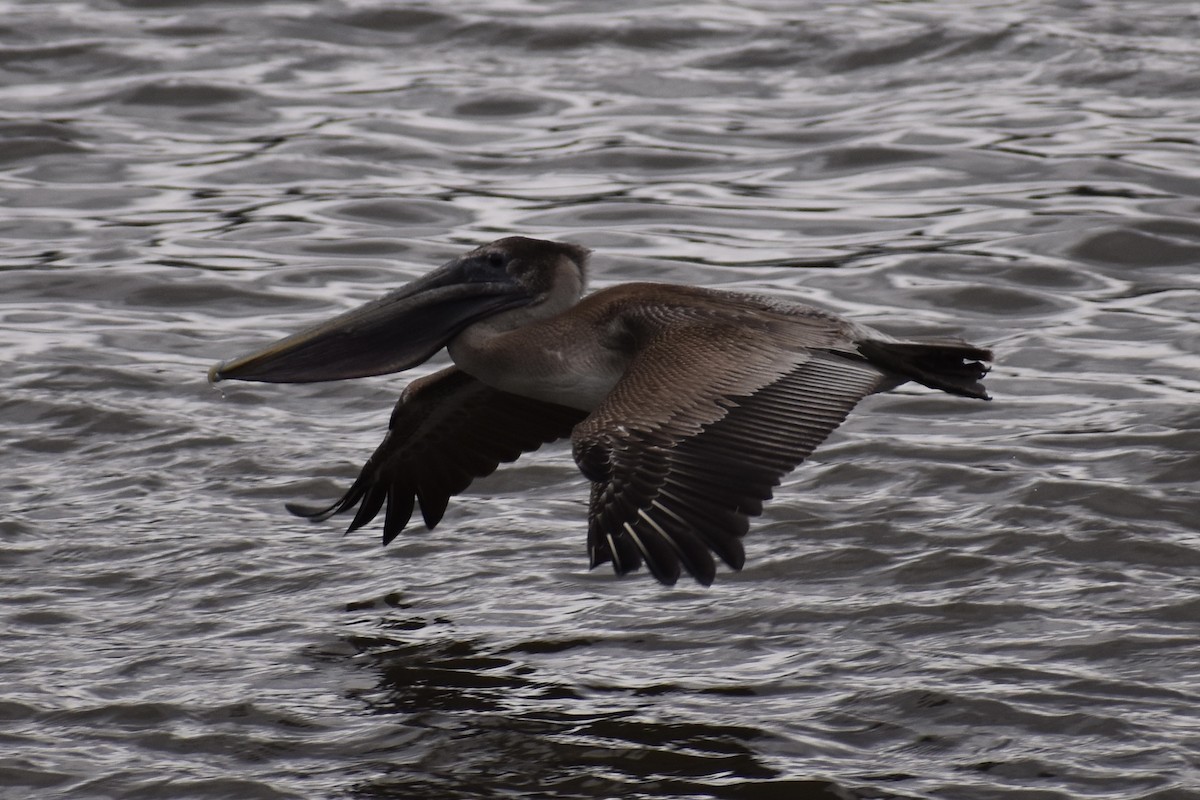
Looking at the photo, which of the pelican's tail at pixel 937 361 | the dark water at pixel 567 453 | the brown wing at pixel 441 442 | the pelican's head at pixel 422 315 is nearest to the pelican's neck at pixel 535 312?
the pelican's head at pixel 422 315

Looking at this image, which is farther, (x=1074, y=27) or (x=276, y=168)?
(x=1074, y=27)

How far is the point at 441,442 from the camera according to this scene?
579 cm

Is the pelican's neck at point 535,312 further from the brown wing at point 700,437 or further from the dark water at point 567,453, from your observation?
the dark water at point 567,453

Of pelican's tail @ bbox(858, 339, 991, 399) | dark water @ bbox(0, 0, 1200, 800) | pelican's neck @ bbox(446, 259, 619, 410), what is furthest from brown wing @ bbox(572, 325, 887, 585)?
dark water @ bbox(0, 0, 1200, 800)

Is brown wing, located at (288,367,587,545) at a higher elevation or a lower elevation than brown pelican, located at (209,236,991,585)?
lower

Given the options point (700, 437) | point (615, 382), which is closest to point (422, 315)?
point (615, 382)

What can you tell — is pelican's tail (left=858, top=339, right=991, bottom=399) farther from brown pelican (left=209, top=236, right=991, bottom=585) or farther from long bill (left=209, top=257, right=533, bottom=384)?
long bill (left=209, top=257, right=533, bottom=384)

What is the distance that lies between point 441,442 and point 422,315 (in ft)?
1.37

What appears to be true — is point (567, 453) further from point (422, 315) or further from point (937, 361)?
point (937, 361)

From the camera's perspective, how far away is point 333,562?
5.90 m

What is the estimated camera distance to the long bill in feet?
18.0

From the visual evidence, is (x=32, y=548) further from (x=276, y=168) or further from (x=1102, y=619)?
(x=276, y=168)

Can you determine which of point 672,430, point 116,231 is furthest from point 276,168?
point 672,430

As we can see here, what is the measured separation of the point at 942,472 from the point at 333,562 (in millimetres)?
2021
